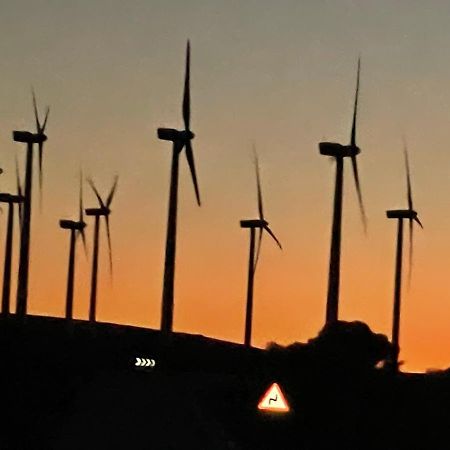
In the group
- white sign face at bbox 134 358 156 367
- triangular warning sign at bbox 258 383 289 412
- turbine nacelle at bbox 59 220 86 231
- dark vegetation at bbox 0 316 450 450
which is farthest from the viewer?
turbine nacelle at bbox 59 220 86 231

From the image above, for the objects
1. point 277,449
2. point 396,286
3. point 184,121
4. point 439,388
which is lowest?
point 277,449

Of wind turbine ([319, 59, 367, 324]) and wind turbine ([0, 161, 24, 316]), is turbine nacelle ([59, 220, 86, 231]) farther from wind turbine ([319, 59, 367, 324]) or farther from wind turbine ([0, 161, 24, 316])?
wind turbine ([319, 59, 367, 324])

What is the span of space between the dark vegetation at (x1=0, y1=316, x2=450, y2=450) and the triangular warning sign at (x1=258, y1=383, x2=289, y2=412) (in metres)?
2.50

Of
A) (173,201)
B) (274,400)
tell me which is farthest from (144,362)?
(274,400)

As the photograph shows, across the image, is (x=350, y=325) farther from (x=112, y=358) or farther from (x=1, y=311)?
(x=1, y=311)

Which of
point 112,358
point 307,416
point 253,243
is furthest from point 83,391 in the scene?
point 253,243

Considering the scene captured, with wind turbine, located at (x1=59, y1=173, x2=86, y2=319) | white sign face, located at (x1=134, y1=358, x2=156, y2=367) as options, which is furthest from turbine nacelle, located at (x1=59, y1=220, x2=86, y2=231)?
white sign face, located at (x1=134, y1=358, x2=156, y2=367)

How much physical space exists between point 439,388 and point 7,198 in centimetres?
4568

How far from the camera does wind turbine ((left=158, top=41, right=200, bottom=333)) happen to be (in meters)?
61.0

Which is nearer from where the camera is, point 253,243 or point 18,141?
point 18,141

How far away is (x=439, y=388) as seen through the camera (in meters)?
61.5

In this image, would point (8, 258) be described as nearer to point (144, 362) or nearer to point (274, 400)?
point (144, 362)

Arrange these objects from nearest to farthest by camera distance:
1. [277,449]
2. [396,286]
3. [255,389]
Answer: [277,449] → [255,389] → [396,286]

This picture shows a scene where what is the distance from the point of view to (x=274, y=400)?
33375 millimetres
